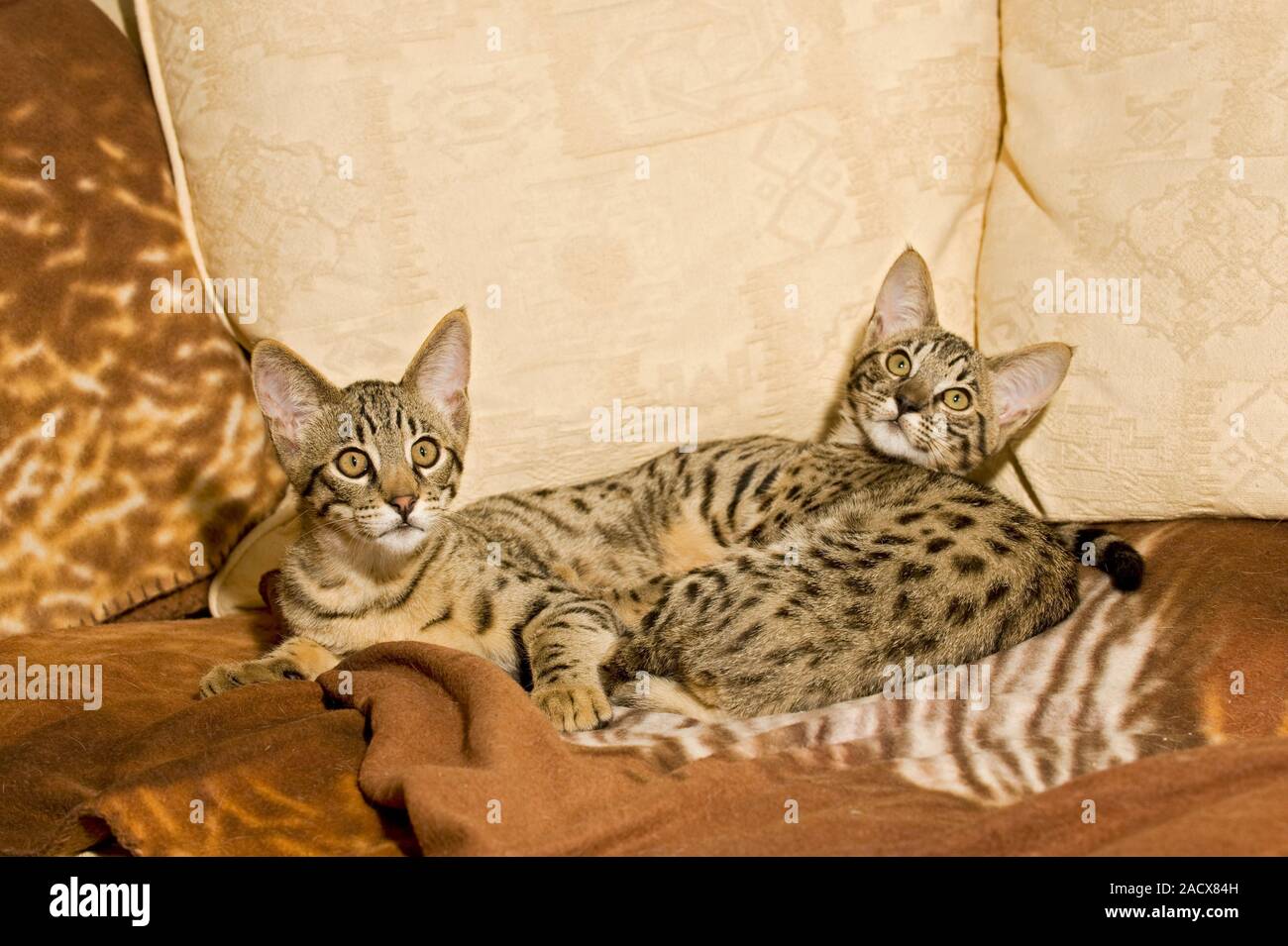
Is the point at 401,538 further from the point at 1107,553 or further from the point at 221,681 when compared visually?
the point at 1107,553

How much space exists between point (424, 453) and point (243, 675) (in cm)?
47

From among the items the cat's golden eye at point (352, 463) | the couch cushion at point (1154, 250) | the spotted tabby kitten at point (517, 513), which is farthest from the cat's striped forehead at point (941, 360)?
the cat's golden eye at point (352, 463)

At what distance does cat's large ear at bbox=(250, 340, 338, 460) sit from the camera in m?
1.92

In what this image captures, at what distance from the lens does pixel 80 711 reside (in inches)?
69.7

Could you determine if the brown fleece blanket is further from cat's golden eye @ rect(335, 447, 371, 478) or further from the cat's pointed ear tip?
the cat's pointed ear tip

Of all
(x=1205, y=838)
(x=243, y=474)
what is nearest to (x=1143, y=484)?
(x=1205, y=838)

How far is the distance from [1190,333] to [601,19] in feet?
4.10

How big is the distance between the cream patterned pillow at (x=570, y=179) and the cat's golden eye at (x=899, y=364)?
0.41 ft

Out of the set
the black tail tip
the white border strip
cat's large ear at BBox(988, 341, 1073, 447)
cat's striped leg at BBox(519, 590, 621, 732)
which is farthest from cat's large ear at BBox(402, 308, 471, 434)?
the black tail tip

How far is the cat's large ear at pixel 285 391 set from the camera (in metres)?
1.92

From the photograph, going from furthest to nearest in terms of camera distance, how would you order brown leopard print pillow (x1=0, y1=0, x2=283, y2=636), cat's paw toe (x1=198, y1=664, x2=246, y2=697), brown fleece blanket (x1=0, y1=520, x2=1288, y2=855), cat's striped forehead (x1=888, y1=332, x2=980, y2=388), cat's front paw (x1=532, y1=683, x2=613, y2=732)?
1. cat's striped forehead (x1=888, y1=332, x2=980, y2=388)
2. brown leopard print pillow (x1=0, y1=0, x2=283, y2=636)
3. cat's paw toe (x1=198, y1=664, x2=246, y2=697)
4. cat's front paw (x1=532, y1=683, x2=613, y2=732)
5. brown fleece blanket (x1=0, y1=520, x2=1288, y2=855)

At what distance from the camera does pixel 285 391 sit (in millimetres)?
1959

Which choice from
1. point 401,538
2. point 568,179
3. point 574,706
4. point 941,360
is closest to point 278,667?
point 401,538

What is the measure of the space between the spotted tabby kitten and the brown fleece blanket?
0.19 meters
